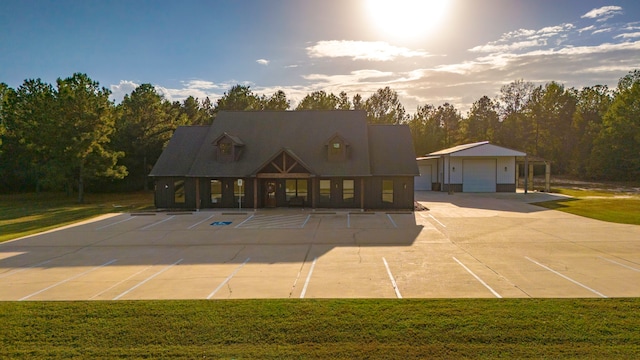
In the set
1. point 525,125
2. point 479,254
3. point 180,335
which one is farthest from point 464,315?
point 525,125

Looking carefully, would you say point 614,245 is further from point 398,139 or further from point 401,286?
point 398,139

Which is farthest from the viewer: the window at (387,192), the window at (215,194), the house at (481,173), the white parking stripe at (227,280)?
the house at (481,173)

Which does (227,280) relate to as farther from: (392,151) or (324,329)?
(392,151)

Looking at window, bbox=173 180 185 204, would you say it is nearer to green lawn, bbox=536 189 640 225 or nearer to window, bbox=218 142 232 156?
window, bbox=218 142 232 156

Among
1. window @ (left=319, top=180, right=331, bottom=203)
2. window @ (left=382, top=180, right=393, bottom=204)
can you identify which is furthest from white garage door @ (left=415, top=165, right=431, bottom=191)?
window @ (left=319, top=180, right=331, bottom=203)

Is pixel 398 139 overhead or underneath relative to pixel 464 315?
overhead

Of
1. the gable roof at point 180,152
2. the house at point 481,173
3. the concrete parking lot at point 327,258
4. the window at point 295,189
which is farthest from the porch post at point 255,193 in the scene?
the house at point 481,173

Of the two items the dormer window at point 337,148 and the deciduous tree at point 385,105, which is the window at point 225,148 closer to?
the dormer window at point 337,148
